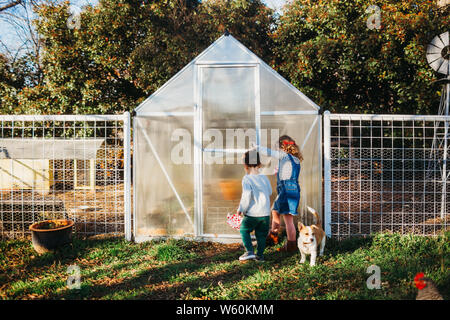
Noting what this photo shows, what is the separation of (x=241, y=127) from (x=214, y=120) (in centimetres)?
47

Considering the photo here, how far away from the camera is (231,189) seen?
509cm

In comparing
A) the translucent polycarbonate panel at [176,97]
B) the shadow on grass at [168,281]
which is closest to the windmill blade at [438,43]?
the translucent polycarbonate panel at [176,97]

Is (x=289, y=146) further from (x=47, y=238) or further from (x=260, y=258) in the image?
(x=47, y=238)

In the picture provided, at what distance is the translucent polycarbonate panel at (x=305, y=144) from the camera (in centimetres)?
495

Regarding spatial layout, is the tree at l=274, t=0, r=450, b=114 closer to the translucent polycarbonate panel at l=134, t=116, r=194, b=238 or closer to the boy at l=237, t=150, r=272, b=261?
the translucent polycarbonate panel at l=134, t=116, r=194, b=238

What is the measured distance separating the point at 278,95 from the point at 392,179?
2248 millimetres

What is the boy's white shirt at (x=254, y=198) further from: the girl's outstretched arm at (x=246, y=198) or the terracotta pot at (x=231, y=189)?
the terracotta pot at (x=231, y=189)

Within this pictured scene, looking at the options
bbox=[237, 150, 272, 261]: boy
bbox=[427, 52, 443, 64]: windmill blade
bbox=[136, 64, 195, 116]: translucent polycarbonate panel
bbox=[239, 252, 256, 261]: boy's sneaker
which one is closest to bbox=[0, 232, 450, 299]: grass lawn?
bbox=[239, 252, 256, 261]: boy's sneaker

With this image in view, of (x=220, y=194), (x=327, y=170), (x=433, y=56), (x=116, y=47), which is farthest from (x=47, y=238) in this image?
(x=433, y=56)

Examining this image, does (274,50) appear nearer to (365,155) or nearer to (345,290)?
(365,155)

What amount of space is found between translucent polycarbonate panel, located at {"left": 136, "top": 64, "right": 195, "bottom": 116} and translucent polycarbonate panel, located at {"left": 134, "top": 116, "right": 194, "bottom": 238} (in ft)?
0.51
